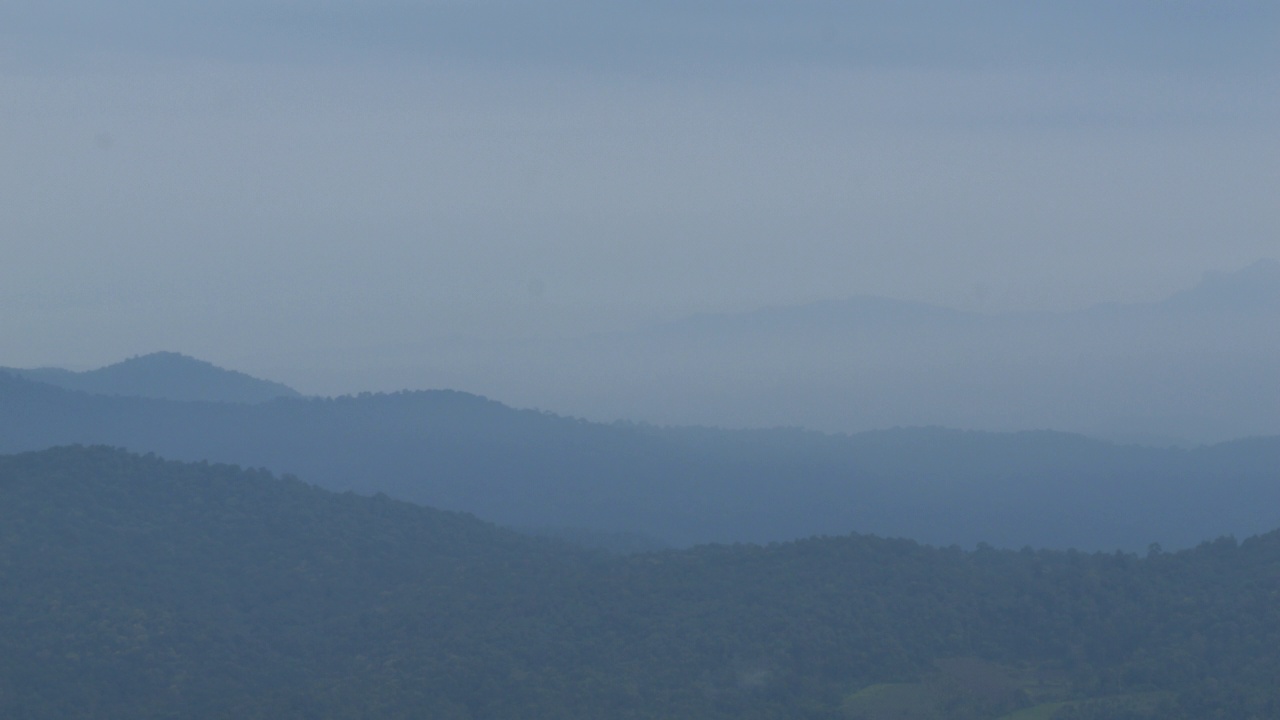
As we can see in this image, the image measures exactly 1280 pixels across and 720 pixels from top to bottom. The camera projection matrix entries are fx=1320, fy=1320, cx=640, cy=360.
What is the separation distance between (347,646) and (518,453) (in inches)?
2212

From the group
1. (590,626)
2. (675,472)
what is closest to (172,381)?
(675,472)

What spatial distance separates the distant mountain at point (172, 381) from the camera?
114750 mm

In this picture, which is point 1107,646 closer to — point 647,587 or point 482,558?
point 647,587

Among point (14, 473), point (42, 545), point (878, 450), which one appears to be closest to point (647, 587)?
point (42, 545)

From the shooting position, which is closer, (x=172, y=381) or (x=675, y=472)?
(x=675, y=472)

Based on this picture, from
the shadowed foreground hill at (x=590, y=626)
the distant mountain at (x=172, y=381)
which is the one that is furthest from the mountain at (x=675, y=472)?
the shadowed foreground hill at (x=590, y=626)

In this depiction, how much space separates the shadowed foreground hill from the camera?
3359 centimetres

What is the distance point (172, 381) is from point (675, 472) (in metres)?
52.8

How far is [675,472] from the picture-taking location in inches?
3743

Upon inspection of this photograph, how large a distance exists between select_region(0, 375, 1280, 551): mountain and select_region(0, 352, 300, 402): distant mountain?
20974mm

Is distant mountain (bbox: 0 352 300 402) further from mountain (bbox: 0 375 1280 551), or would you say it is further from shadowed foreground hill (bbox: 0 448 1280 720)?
shadowed foreground hill (bbox: 0 448 1280 720)

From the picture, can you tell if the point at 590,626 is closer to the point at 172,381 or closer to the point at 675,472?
the point at 675,472

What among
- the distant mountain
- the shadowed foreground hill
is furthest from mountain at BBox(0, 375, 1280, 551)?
the shadowed foreground hill

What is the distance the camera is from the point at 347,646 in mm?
40594
